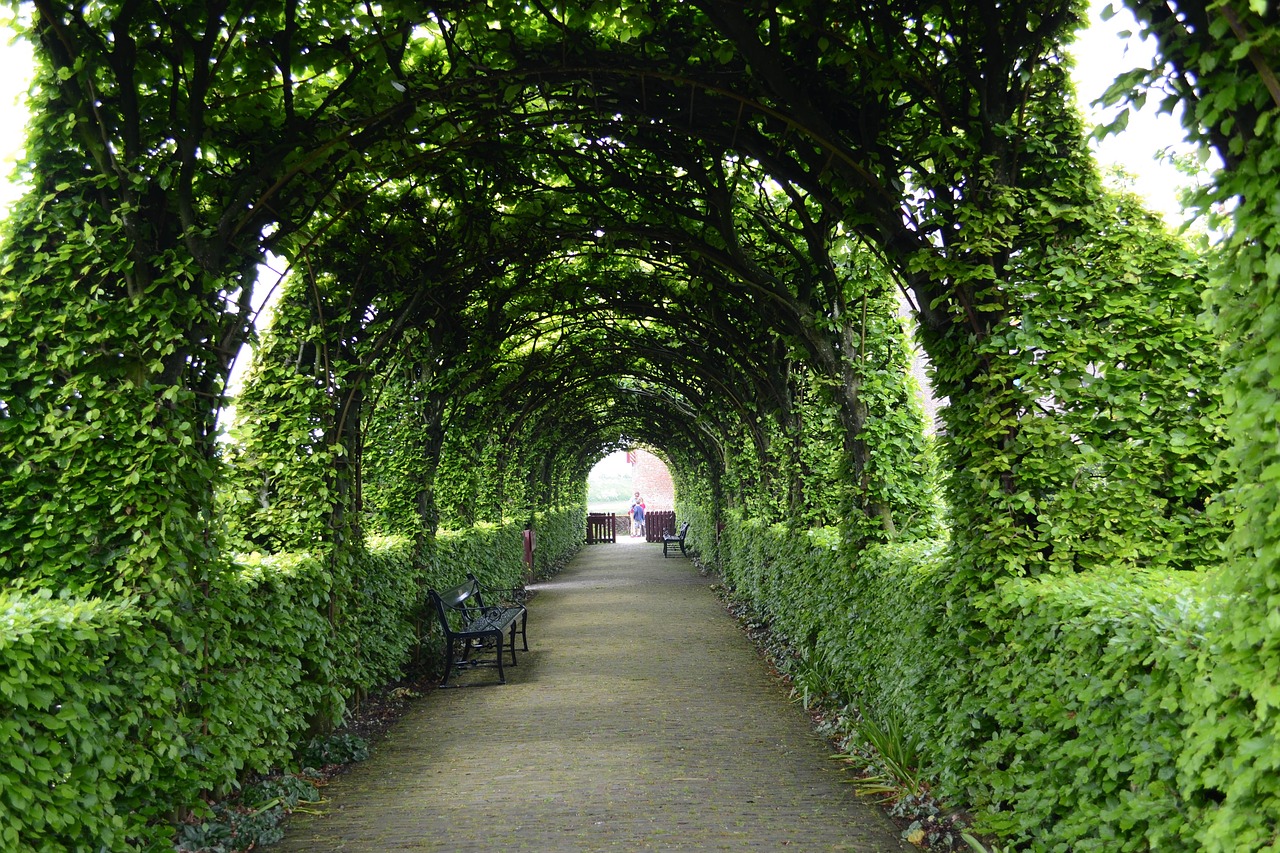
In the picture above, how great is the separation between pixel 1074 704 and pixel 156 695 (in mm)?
3693

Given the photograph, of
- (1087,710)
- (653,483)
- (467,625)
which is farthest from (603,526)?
(1087,710)

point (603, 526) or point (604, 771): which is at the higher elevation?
point (603, 526)

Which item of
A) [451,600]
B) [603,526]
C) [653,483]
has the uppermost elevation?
[653,483]

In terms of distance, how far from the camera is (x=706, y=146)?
6.70 meters

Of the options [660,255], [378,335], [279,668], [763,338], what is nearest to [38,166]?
[279,668]

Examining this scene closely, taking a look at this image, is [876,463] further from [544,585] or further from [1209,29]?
[544,585]

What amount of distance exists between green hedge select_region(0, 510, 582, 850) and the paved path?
24.9 inches

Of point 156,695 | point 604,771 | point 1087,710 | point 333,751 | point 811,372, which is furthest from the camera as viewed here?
point 811,372

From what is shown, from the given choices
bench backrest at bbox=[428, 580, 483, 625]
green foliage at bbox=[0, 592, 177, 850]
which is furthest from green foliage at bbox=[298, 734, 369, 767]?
bench backrest at bbox=[428, 580, 483, 625]

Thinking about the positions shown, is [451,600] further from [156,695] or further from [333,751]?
[156,695]

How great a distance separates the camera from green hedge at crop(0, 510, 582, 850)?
125 inches

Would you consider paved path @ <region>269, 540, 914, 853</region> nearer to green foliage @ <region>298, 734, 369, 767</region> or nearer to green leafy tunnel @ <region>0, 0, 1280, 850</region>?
green foliage @ <region>298, 734, 369, 767</region>

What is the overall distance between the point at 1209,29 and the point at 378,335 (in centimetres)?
670

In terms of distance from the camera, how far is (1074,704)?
3191 mm
